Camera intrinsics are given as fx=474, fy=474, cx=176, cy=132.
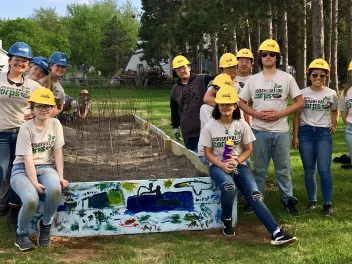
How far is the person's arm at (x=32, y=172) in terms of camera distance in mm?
3500

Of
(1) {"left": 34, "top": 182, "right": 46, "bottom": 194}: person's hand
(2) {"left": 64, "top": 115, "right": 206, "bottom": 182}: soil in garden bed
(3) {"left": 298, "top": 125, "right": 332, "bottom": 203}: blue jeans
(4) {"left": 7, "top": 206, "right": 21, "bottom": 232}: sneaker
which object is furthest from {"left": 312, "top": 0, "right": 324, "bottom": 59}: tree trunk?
(1) {"left": 34, "top": 182, "right": 46, "bottom": 194}: person's hand

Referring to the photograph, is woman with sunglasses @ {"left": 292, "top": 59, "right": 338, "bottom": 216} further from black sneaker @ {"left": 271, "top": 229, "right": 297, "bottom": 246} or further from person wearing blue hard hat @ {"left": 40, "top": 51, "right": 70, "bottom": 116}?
person wearing blue hard hat @ {"left": 40, "top": 51, "right": 70, "bottom": 116}

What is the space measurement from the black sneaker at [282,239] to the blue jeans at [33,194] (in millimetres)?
1630

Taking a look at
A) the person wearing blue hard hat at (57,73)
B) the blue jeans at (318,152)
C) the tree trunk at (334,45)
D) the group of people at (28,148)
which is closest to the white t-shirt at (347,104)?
the blue jeans at (318,152)

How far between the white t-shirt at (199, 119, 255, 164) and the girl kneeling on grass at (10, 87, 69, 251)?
117 cm

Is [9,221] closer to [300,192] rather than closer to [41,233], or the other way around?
[41,233]

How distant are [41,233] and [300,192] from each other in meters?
2.76

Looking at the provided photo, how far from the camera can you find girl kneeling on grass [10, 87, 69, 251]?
347 centimetres

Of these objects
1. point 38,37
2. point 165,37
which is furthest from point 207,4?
point 38,37

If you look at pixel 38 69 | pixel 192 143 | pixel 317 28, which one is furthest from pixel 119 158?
pixel 317 28

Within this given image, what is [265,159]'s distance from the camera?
165 inches

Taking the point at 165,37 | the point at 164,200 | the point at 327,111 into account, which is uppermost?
the point at 165,37

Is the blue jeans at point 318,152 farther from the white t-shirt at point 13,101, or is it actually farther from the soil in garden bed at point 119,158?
the white t-shirt at point 13,101

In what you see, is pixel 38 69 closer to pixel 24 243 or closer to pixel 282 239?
pixel 24 243
